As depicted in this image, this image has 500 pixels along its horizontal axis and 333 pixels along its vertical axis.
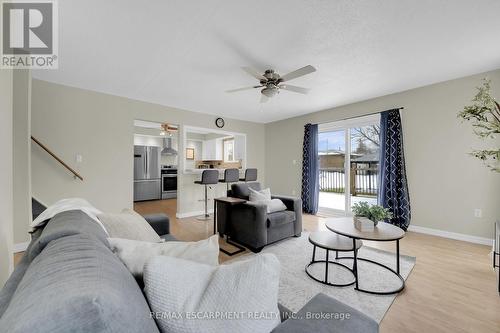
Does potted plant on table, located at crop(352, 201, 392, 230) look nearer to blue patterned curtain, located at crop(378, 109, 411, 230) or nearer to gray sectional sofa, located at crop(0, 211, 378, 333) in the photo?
gray sectional sofa, located at crop(0, 211, 378, 333)

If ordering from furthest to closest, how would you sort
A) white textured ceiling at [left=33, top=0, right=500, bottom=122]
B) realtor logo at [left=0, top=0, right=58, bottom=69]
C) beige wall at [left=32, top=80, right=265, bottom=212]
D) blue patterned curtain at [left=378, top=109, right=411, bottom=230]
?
1. blue patterned curtain at [left=378, top=109, right=411, bottom=230]
2. beige wall at [left=32, top=80, right=265, bottom=212]
3. white textured ceiling at [left=33, top=0, right=500, bottom=122]
4. realtor logo at [left=0, top=0, right=58, bottom=69]

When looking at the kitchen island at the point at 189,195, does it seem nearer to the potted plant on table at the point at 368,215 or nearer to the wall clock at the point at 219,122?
the wall clock at the point at 219,122

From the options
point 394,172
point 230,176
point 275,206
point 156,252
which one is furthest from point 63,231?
point 394,172

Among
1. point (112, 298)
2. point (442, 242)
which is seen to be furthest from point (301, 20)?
point (442, 242)

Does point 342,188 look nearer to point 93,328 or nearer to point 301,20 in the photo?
point 301,20

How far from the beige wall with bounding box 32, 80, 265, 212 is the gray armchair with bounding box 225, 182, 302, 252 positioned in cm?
220

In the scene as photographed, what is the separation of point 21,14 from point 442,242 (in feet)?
18.2

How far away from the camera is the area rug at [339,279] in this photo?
5.72 ft

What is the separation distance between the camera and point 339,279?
6.87 ft

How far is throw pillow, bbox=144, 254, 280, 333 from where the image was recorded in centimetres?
60

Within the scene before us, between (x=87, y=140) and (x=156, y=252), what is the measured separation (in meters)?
3.61

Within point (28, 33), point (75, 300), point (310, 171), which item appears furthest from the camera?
point (310, 171)

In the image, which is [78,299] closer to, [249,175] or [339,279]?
[339,279]

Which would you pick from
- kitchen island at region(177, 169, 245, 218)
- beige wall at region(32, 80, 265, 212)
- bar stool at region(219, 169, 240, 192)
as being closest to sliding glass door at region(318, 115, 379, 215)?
bar stool at region(219, 169, 240, 192)
